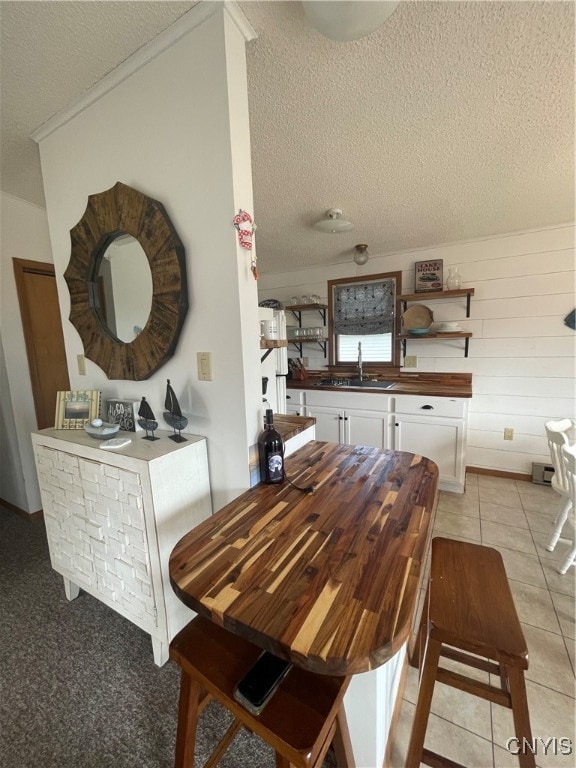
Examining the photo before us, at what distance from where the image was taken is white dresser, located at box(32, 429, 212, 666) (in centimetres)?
117

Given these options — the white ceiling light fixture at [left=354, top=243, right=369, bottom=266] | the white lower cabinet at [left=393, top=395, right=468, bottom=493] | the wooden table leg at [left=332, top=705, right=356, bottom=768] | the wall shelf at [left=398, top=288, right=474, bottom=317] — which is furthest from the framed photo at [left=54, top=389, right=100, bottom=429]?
the wall shelf at [left=398, top=288, right=474, bottom=317]

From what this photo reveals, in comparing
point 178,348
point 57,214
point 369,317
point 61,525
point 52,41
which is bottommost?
point 61,525

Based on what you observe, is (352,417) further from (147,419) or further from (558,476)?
(147,419)

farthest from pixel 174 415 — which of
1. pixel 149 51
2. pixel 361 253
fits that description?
pixel 361 253

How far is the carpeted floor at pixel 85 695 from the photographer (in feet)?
3.38

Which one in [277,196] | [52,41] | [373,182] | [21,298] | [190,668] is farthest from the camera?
[21,298]

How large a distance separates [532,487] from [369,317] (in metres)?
2.24

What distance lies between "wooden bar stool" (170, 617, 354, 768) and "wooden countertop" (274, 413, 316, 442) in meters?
0.71

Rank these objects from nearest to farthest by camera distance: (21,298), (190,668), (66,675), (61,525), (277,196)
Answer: (190,668) → (66,675) → (61,525) → (277,196) → (21,298)

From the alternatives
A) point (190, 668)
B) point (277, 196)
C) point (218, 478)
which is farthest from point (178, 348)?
point (277, 196)

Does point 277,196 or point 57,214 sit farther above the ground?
point 277,196

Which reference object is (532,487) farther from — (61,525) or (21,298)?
(21,298)

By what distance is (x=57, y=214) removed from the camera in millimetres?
1593

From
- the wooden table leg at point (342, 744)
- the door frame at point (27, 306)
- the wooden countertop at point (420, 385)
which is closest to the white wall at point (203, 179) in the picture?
the wooden table leg at point (342, 744)
